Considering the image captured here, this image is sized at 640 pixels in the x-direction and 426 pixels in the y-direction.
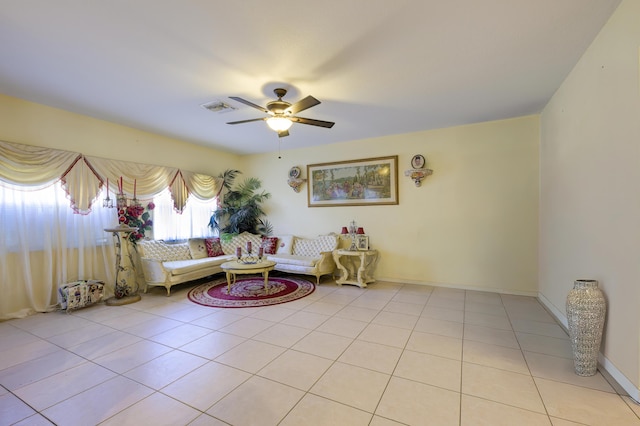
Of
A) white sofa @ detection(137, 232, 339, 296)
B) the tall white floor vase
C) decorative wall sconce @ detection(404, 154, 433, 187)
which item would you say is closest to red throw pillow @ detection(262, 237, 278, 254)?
white sofa @ detection(137, 232, 339, 296)

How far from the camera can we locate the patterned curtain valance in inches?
133

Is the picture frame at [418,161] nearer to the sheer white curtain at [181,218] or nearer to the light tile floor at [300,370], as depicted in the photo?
the light tile floor at [300,370]

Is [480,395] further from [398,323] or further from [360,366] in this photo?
[398,323]

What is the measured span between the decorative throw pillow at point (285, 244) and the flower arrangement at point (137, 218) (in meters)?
2.44

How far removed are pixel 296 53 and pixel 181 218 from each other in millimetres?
4317

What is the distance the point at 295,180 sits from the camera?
5984 mm

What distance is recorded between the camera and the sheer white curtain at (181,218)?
5.13m

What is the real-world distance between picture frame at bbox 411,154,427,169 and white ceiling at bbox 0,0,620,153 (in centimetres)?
102

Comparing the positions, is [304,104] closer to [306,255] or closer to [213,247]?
[306,255]

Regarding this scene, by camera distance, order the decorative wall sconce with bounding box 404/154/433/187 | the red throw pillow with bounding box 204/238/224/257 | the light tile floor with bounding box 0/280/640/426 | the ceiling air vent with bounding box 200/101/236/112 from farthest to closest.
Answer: the red throw pillow with bounding box 204/238/224/257 < the decorative wall sconce with bounding box 404/154/433/187 < the ceiling air vent with bounding box 200/101/236/112 < the light tile floor with bounding box 0/280/640/426

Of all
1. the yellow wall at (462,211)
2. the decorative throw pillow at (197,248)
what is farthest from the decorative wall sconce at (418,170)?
the decorative throw pillow at (197,248)

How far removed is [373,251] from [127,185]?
172 inches

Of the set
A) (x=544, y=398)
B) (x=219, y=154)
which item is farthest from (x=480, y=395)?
(x=219, y=154)

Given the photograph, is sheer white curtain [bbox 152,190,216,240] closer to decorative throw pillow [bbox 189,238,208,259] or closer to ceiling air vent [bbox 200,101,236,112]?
decorative throw pillow [bbox 189,238,208,259]
